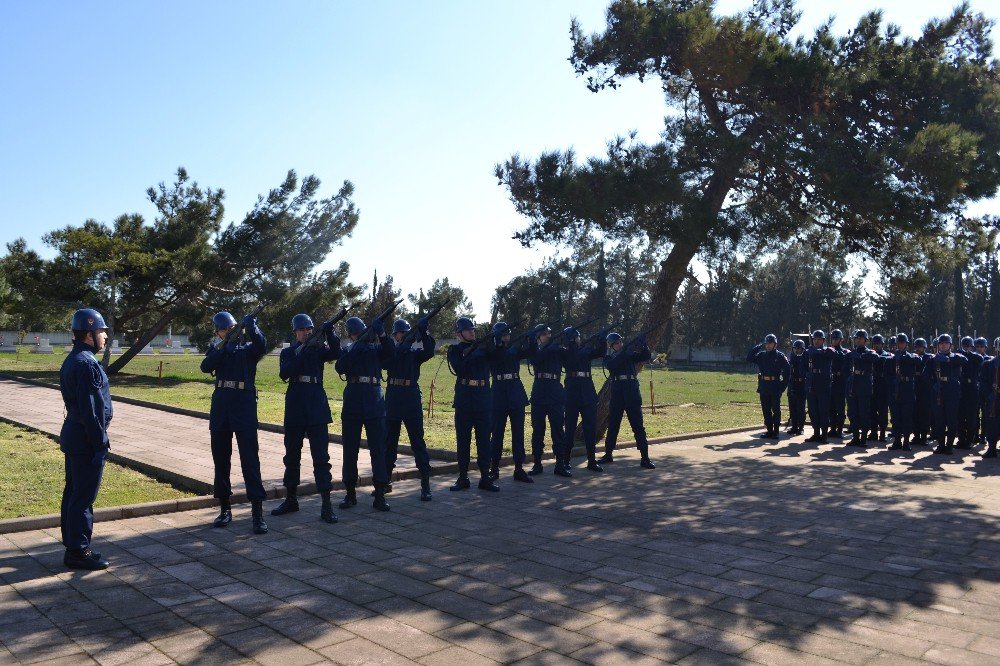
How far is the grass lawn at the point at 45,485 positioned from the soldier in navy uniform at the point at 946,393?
38.8 feet

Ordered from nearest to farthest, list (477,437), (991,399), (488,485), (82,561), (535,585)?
(535,585) < (82,561) < (488,485) < (477,437) < (991,399)

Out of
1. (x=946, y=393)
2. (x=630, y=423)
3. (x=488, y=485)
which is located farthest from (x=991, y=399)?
(x=488, y=485)

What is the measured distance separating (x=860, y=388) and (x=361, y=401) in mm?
9832

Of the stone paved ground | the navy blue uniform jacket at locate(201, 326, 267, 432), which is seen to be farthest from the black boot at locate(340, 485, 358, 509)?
the navy blue uniform jacket at locate(201, 326, 267, 432)

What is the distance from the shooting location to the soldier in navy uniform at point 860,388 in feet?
45.7

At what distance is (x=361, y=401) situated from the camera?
822 centimetres

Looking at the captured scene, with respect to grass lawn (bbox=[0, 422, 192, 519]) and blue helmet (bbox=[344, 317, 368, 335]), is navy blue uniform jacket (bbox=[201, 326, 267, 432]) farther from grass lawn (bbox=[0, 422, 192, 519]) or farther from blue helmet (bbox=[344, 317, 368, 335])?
grass lawn (bbox=[0, 422, 192, 519])

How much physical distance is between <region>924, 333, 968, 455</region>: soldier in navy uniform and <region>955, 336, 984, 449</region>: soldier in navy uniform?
191 millimetres

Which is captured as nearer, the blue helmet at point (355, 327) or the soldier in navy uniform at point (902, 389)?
the blue helmet at point (355, 327)

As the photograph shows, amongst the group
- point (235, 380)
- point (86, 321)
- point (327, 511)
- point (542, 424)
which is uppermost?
point (86, 321)

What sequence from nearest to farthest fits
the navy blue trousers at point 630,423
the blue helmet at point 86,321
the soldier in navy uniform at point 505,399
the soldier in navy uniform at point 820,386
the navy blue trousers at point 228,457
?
the blue helmet at point 86,321 < the navy blue trousers at point 228,457 < the soldier in navy uniform at point 505,399 < the navy blue trousers at point 630,423 < the soldier in navy uniform at point 820,386

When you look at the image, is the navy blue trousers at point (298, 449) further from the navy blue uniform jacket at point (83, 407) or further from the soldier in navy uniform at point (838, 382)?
the soldier in navy uniform at point (838, 382)

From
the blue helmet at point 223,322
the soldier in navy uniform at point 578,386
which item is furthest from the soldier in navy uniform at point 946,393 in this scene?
the blue helmet at point 223,322

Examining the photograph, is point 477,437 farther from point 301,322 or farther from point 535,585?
point 535,585
